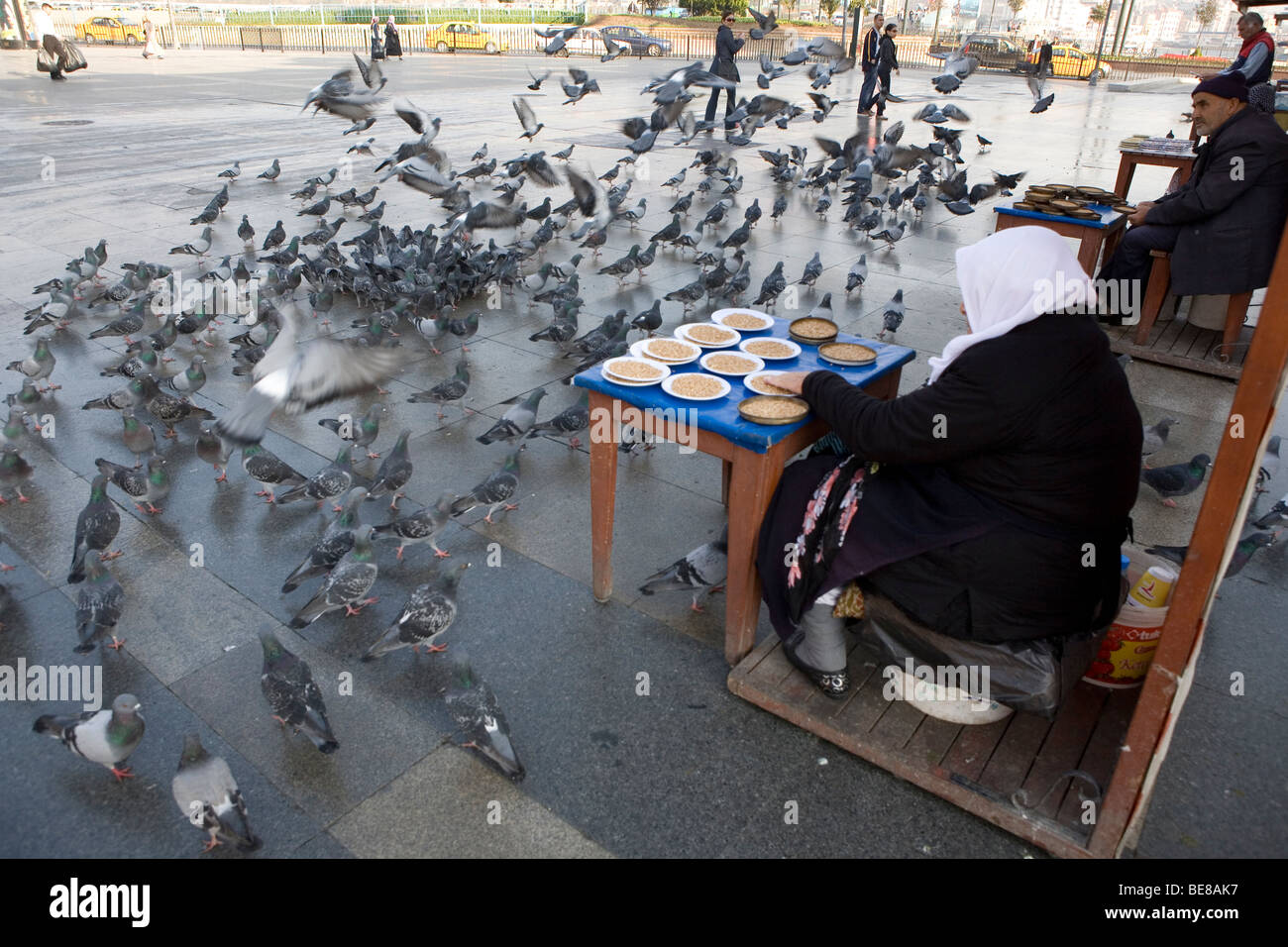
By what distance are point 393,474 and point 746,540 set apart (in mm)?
2420

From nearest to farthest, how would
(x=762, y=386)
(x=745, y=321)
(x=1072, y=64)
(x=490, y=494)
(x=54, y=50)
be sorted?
(x=762, y=386), (x=745, y=321), (x=490, y=494), (x=54, y=50), (x=1072, y=64)

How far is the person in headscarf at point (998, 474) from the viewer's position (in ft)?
8.64

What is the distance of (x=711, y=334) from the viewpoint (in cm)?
411

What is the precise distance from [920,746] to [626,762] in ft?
3.60

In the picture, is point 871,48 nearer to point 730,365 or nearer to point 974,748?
point 730,365

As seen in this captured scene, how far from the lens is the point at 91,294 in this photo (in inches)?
337

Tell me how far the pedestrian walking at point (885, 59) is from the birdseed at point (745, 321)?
16188mm

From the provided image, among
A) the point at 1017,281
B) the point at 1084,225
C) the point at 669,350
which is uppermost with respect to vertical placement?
the point at 1017,281

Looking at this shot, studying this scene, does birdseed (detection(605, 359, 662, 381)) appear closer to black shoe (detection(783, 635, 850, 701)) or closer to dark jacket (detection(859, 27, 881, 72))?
black shoe (detection(783, 635, 850, 701))

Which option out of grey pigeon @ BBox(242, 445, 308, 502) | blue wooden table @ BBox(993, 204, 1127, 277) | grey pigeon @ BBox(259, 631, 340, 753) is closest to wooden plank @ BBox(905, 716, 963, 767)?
grey pigeon @ BBox(259, 631, 340, 753)

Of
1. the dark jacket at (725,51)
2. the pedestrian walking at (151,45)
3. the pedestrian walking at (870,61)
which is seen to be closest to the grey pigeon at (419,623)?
the dark jacket at (725,51)

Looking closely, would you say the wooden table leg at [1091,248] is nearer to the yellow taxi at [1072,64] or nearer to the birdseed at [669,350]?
the birdseed at [669,350]

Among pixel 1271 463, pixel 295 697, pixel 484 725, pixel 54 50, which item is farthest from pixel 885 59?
pixel 54 50
